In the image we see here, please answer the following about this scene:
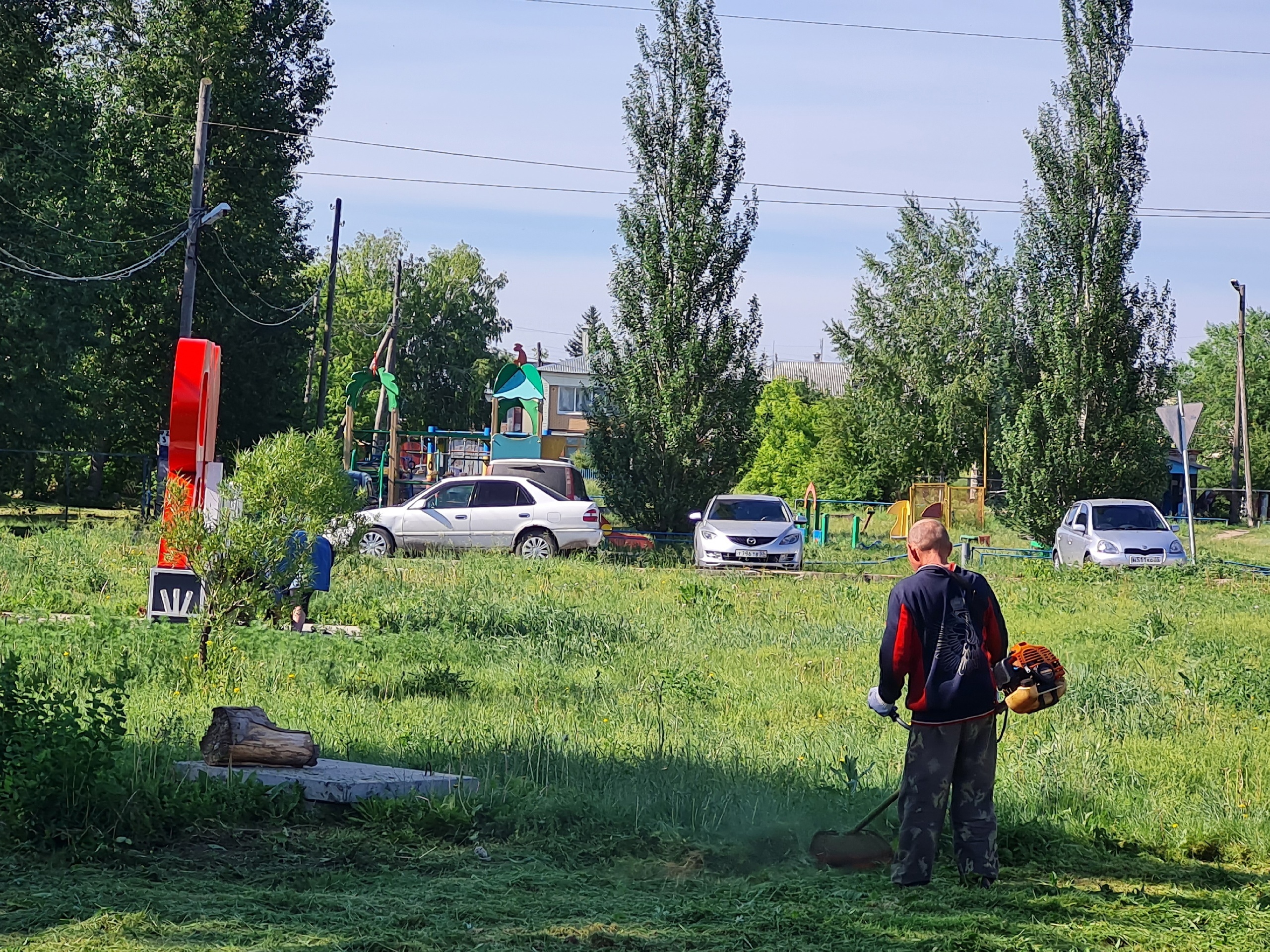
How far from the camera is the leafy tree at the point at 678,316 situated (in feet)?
107

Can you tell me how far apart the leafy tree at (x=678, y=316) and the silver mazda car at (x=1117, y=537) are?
27.8 feet

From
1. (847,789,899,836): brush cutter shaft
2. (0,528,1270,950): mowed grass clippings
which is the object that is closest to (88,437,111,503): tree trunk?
(0,528,1270,950): mowed grass clippings

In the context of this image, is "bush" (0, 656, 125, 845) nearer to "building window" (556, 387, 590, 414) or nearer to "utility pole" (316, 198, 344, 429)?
"utility pole" (316, 198, 344, 429)

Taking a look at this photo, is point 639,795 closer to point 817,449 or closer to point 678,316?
point 678,316

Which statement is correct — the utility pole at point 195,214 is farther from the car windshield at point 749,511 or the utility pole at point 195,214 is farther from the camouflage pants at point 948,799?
the camouflage pants at point 948,799

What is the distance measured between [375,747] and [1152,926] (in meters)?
4.91

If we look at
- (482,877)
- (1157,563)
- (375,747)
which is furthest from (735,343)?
(482,877)

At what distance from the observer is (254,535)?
11391mm

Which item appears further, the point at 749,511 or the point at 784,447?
the point at 784,447

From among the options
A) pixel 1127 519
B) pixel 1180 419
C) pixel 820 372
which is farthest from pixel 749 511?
pixel 820 372

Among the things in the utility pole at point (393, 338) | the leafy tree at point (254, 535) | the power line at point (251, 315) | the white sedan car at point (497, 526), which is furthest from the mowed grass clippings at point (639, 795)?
the utility pole at point (393, 338)

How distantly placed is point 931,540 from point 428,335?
7766 cm

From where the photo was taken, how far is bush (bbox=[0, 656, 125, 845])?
649 centimetres

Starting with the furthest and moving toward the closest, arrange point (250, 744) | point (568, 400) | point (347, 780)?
point (568, 400) < point (250, 744) < point (347, 780)
